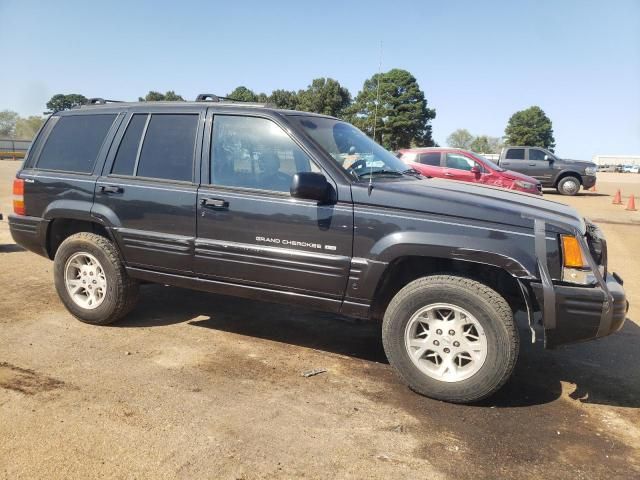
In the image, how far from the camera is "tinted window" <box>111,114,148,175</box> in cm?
436

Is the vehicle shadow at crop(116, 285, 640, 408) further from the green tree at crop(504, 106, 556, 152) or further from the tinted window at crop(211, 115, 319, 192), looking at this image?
the green tree at crop(504, 106, 556, 152)

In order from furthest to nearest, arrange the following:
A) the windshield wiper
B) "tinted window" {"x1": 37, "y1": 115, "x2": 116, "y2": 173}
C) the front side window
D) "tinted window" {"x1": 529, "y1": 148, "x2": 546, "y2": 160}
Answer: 1. "tinted window" {"x1": 529, "y1": 148, "x2": 546, "y2": 160}
2. the front side window
3. "tinted window" {"x1": 37, "y1": 115, "x2": 116, "y2": 173}
4. the windshield wiper

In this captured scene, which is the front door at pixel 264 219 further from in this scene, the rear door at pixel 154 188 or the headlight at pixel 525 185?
the headlight at pixel 525 185

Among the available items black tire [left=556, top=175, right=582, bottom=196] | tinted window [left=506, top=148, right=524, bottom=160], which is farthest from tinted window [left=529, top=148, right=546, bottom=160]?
black tire [left=556, top=175, right=582, bottom=196]

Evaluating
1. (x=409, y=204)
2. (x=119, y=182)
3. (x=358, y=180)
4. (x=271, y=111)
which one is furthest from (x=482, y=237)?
(x=119, y=182)

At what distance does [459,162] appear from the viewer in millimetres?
13664

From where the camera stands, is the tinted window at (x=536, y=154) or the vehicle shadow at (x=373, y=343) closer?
the vehicle shadow at (x=373, y=343)

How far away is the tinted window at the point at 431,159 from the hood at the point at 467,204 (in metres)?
10.2

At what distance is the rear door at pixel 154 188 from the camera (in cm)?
406

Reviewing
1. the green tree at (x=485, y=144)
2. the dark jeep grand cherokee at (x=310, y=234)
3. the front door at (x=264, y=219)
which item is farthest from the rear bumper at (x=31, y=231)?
the green tree at (x=485, y=144)

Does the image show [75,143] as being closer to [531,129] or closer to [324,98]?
[324,98]

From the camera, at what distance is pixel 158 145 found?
4293 millimetres

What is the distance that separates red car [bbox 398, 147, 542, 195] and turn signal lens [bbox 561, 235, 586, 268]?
33.3 feet

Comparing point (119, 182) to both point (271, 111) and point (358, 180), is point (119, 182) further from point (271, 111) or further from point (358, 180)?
point (358, 180)
